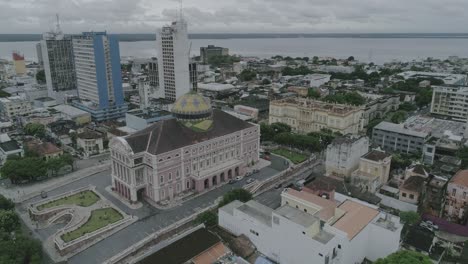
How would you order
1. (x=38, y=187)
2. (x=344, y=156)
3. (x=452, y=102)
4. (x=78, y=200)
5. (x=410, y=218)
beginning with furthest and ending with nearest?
(x=452, y=102), (x=38, y=187), (x=344, y=156), (x=78, y=200), (x=410, y=218)

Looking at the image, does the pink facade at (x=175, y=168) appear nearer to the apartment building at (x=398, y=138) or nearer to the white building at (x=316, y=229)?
the white building at (x=316, y=229)

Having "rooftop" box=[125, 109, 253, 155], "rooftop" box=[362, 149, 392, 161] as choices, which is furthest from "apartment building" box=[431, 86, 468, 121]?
"rooftop" box=[125, 109, 253, 155]

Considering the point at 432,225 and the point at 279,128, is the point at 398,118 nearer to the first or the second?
the point at 279,128

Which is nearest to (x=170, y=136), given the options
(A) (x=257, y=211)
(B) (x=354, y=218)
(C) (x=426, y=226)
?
(A) (x=257, y=211)

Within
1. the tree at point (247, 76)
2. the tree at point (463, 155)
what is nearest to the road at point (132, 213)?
the tree at point (463, 155)

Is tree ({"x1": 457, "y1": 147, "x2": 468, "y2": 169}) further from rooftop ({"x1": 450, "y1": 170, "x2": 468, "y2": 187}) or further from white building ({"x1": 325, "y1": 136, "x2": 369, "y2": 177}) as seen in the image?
white building ({"x1": 325, "y1": 136, "x2": 369, "y2": 177})

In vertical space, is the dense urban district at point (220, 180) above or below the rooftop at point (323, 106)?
below
